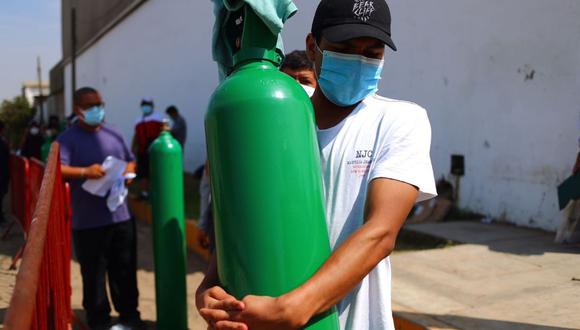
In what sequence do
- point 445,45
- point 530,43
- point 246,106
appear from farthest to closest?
point 445,45
point 530,43
point 246,106

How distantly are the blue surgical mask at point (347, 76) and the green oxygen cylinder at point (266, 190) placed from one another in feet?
0.76

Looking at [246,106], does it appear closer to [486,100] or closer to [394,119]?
[394,119]

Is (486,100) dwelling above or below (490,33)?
below

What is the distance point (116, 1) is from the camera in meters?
20.2

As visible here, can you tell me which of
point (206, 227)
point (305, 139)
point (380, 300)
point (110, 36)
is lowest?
point (206, 227)

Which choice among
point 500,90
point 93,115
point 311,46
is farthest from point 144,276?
point 311,46

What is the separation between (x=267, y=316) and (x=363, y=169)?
43 cm

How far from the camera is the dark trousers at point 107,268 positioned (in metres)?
4.16

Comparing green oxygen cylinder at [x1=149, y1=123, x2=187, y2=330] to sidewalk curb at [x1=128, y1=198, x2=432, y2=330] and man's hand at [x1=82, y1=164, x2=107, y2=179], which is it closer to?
man's hand at [x1=82, y1=164, x2=107, y2=179]

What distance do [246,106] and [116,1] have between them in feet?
68.0

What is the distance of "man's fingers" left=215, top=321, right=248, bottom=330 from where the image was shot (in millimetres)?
1144

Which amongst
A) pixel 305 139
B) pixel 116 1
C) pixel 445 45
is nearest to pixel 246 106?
pixel 305 139

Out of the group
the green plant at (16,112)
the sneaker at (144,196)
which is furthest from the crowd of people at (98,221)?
the green plant at (16,112)

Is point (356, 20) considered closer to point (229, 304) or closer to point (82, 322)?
point (229, 304)
